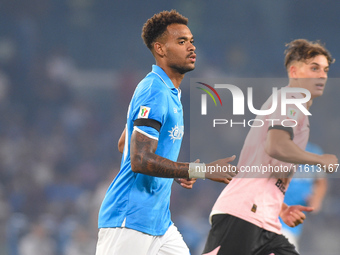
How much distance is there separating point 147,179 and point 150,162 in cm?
27

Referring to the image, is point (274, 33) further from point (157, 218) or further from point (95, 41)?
point (157, 218)

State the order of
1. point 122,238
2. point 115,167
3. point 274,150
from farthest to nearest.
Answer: point 115,167
point 274,150
point 122,238

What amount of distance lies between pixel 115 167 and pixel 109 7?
3.92 metres

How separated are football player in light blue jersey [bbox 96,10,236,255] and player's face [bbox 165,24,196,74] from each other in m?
0.14

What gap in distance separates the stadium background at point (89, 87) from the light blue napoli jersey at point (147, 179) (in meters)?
4.87

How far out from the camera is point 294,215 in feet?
13.7

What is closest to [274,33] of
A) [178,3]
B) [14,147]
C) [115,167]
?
[178,3]

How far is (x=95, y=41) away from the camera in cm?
1130

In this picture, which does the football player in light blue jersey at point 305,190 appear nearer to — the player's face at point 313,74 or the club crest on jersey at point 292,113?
the player's face at point 313,74

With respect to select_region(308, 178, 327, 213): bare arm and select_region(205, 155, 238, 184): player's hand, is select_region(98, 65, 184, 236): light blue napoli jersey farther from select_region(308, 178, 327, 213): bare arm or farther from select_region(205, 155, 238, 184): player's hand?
select_region(308, 178, 327, 213): bare arm

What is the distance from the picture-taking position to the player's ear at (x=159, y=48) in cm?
354

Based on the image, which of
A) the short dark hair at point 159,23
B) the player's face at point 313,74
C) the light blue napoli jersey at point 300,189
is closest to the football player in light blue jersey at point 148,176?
the short dark hair at point 159,23

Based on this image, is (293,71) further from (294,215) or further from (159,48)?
(159,48)

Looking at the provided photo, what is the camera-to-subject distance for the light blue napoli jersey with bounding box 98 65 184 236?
3.03 meters
